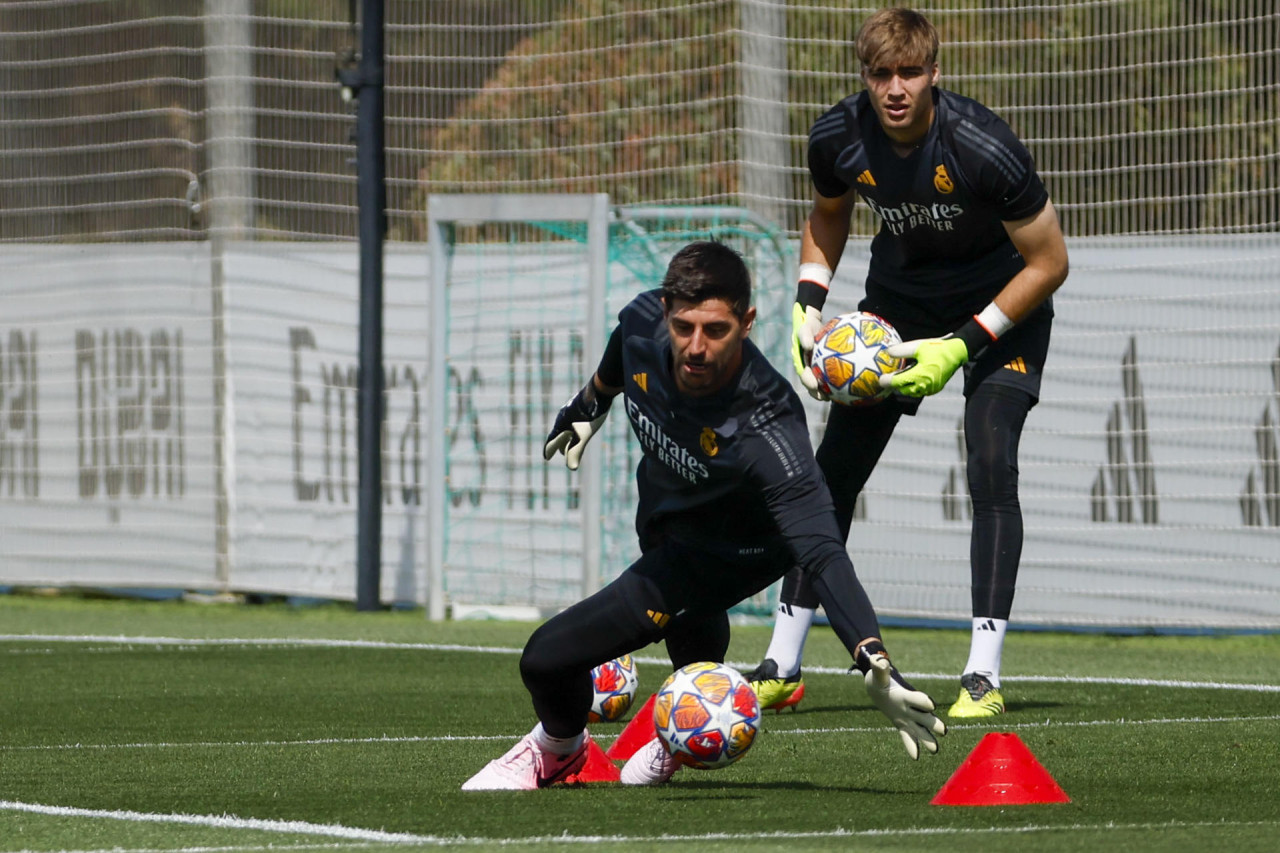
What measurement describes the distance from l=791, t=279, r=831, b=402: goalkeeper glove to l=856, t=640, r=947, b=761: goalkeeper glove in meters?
1.70

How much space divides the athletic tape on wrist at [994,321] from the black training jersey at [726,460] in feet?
4.65

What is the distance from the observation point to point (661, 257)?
12242 millimetres

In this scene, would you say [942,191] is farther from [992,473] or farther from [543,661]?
[543,661]

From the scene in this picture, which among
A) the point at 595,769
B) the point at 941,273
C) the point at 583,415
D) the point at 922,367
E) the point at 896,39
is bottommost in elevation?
the point at 595,769

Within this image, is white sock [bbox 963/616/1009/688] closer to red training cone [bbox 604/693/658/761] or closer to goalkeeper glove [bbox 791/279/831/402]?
goalkeeper glove [bbox 791/279/831/402]

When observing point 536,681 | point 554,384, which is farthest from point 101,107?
point 536,681

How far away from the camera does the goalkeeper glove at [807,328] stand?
655 centimetres

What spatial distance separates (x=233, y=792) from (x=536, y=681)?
29.4 inches

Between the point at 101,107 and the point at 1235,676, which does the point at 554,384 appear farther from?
the point at 1235,676

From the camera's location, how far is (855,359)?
641cm

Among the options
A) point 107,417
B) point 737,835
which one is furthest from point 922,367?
point 107,417

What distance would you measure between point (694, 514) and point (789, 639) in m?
1.68

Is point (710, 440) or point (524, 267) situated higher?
point (524, 267)

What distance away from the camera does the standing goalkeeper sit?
6684mm
